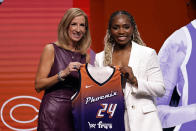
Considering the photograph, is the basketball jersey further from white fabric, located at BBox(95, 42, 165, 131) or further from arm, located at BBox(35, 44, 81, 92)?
arm, located at BBox(35, 44, 81, 92)

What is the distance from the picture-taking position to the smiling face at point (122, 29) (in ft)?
7.42

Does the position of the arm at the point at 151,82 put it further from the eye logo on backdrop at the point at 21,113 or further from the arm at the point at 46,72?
the eye logo on backdrop at the point at 21,113

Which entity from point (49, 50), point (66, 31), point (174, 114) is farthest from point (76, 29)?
point (174, 114)

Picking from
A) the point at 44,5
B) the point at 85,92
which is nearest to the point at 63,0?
the point at 44,5

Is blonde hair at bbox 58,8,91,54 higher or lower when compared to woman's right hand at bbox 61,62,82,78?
higher

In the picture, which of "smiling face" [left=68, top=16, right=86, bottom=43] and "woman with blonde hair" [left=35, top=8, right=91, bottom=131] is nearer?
"woman with blonde hair" [left=35, top=8, right=91, bottom=131]

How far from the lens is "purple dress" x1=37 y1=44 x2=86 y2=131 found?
86.5 inches

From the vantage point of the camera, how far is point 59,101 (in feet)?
7.30

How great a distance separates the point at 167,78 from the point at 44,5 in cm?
182

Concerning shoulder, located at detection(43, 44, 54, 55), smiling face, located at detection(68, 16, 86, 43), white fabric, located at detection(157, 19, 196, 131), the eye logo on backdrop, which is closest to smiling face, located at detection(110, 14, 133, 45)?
smiling face, located at detection(68, 16, 86, 43)

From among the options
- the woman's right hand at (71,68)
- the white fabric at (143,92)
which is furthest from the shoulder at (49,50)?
the white fabric at (143,92)

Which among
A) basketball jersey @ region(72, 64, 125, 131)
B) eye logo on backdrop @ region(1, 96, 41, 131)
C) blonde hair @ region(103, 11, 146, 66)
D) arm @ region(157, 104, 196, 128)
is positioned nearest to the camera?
basketball jersey @ region(72, 64, 125, 131)

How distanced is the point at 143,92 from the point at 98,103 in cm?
33

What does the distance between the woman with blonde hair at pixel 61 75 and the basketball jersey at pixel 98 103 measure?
147 millimetres
